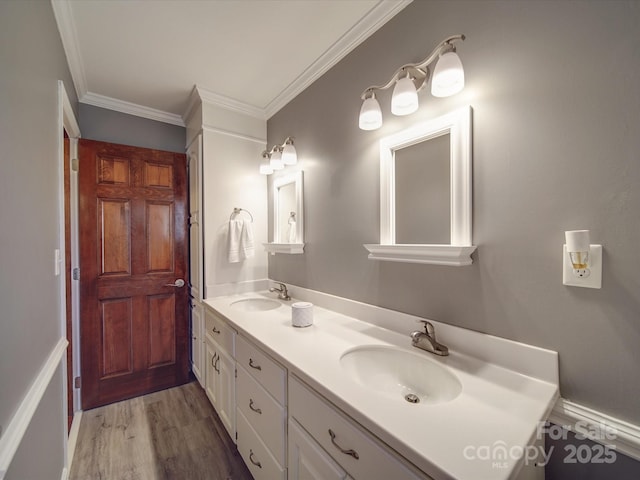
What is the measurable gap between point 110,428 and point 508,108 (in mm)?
2850

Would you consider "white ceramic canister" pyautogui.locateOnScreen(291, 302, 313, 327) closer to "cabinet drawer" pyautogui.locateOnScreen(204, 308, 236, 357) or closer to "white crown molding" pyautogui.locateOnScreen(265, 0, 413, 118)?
"cabinet drawer" pyautogui.locateOnScreen(204, 308, 236, 357)

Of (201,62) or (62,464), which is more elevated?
(201,62)

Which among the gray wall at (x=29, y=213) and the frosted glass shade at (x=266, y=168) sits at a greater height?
the frosted glass shade at (x=266, y=168)

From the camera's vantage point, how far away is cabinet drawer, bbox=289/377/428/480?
24.7 inches

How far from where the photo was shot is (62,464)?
1285mm

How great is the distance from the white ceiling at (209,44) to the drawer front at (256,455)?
6.79 feet

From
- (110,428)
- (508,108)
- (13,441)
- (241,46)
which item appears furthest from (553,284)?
(110,428)

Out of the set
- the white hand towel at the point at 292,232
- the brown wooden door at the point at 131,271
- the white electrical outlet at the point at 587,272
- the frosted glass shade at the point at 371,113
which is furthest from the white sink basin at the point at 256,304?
the white electrical outlet at the point at 587,272

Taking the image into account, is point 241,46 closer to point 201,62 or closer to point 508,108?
point 201,62

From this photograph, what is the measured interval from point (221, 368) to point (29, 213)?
4.09ft

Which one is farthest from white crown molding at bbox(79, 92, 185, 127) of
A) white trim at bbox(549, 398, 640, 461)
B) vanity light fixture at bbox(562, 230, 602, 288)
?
white trim at bbox(549, 398, 640, 461)

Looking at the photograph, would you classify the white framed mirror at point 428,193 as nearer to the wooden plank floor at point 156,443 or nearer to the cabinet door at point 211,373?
the cabinet door at point 211,373

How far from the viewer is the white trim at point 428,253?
0.95m

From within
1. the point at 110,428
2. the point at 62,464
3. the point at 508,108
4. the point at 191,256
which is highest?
the point at 508,108
